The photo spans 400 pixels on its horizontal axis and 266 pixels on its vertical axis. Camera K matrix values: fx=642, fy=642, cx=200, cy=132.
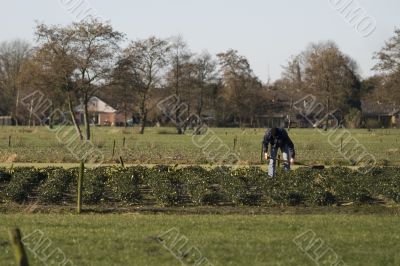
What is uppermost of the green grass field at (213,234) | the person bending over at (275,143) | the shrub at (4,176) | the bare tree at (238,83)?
the bare tree at (238,83)

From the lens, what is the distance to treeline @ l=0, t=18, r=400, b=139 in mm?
49688

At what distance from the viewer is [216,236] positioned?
10609mm

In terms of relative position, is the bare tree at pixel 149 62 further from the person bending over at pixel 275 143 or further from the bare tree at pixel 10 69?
the person bending over at pixel 275 143

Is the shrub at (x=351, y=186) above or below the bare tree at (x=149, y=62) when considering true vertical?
below

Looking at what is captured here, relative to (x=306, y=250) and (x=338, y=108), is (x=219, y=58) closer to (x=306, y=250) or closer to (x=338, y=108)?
(x=338, y=108)

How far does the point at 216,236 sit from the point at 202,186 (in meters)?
6.40

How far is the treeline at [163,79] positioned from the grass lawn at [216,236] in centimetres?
2997

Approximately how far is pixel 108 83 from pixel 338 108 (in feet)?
145

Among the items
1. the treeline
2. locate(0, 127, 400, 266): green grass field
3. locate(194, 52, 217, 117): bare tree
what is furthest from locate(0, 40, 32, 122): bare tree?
locate(0, 127, 400, 266): green grass field

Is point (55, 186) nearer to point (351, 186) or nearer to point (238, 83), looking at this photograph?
point (351, 186)

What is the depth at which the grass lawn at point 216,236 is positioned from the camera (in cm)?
908

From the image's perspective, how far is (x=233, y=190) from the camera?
16391 mm

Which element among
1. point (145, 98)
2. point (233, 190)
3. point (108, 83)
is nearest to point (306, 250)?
point (233, 190)

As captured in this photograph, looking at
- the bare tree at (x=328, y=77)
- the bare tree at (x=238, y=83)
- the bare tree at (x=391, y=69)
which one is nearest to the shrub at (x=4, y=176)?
the bare tree at (x=391, y=69)
